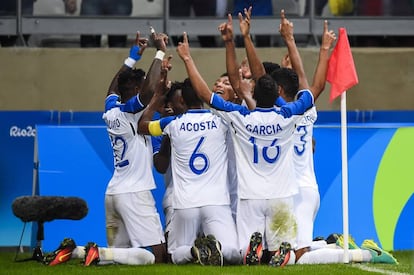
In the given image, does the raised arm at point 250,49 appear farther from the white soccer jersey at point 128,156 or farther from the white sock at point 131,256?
the white sock at point 131,256

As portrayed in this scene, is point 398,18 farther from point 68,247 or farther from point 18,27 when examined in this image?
point 68,247

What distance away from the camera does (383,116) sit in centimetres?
1639

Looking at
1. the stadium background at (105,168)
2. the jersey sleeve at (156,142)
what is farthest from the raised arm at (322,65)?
the stadium background at (105,168)

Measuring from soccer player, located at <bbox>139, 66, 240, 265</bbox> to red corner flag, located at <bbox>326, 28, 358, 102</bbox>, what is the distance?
128 cm

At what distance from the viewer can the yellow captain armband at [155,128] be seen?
13094mm

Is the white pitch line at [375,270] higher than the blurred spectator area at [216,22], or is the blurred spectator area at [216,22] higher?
the blurred spectator area at [216,22]

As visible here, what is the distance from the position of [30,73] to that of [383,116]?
4.92m

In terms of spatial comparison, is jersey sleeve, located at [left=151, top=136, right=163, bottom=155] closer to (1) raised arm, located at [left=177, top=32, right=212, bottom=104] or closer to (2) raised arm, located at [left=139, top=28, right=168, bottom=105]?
(2) raised arm, located at [left=139, top=28, right=168, bottom=105]

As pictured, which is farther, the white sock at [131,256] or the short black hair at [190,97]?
the short black hair at [190,97]

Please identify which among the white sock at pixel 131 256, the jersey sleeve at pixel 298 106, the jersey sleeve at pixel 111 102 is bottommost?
the white sock at pixel 131 256

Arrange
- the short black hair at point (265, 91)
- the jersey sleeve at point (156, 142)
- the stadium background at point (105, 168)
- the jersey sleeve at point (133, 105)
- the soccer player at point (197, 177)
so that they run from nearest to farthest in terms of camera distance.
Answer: the short black hair at point (265, 91) → the soccer player at point (197, 177) → the jersey sleeve at point (133, 105) → the jersey sleeve at point (156, 142) → the stadium background at point (105, 168)

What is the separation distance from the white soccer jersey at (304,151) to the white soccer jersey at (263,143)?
541mm

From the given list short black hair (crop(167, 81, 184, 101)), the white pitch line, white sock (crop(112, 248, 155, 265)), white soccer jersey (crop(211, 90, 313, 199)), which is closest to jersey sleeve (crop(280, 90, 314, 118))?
white soccer jersey (crop(211, 90, 313, 199))

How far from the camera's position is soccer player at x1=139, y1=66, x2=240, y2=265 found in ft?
42.3
